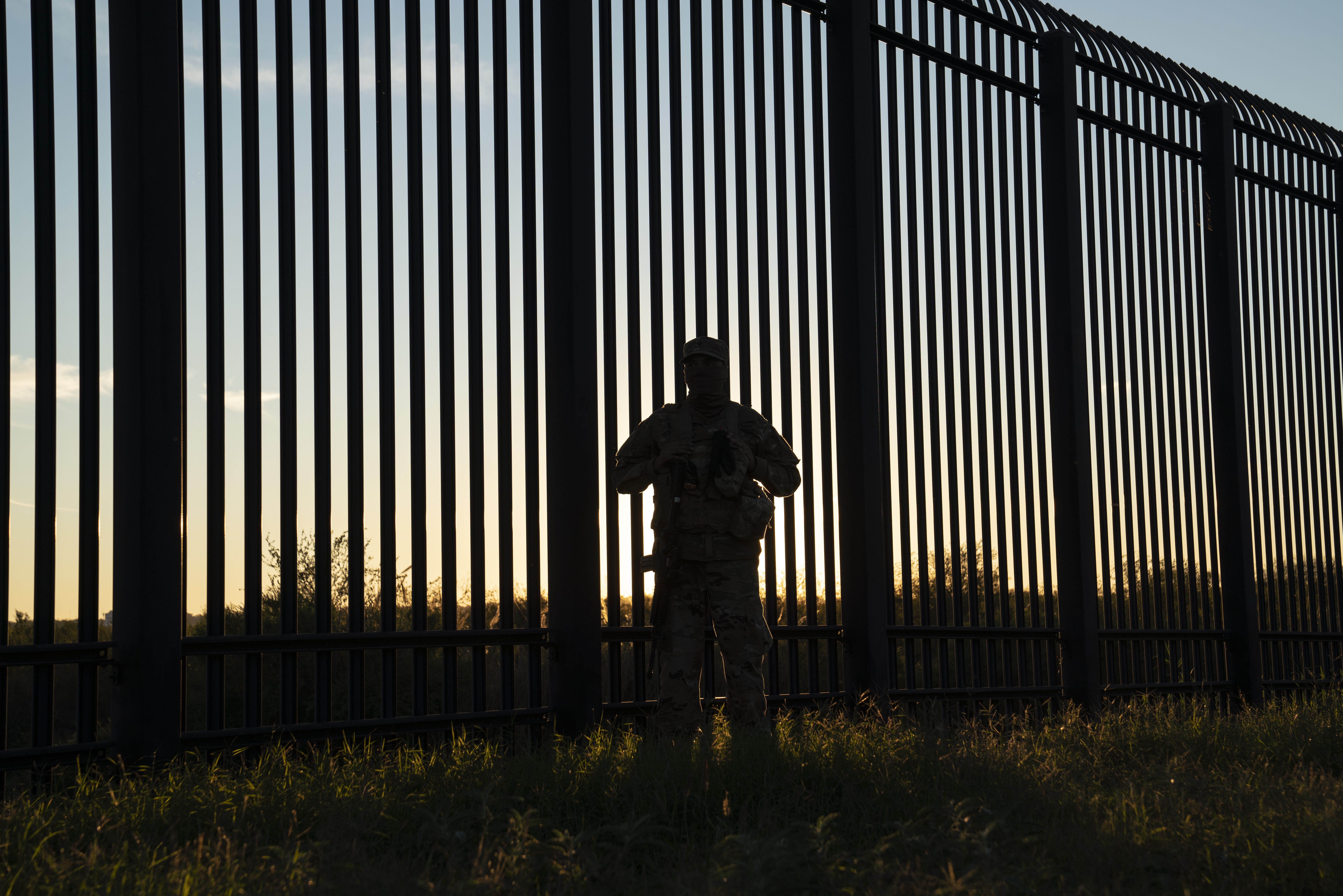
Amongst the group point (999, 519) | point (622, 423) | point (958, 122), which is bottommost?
point (999, 519)

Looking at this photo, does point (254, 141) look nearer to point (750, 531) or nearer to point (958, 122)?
point (750, 531)

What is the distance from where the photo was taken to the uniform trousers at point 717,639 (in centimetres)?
504

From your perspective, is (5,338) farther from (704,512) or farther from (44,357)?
(704,512)

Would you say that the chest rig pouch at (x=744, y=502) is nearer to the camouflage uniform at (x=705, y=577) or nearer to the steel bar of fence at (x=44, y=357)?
the camouflage uniform at (x=705, y=577)

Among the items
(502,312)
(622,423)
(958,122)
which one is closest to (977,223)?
(958,122)

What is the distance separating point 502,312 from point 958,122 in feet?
11.6

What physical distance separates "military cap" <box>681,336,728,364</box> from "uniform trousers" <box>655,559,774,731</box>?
0.90m

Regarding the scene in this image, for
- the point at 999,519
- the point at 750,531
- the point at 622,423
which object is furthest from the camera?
the point at 999,519

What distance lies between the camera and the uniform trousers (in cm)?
504

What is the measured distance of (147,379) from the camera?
4441 millimetres

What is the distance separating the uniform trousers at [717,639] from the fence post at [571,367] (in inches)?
16.7

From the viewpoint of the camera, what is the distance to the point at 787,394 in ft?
20.7

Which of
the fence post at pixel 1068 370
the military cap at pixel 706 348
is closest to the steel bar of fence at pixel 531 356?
the military cap at pixel 706 348

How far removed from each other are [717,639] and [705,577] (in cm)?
28
